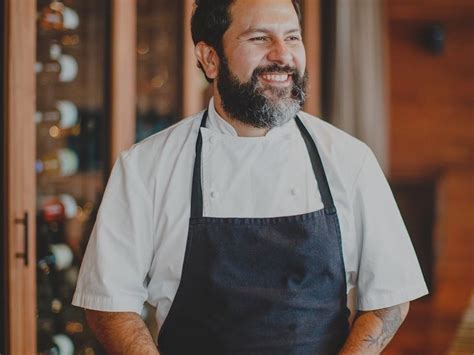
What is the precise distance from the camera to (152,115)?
3492 millimetres

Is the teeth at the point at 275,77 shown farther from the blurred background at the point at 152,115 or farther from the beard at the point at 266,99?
the blurred background at the point at 152,115

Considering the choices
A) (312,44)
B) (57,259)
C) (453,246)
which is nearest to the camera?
(57,259)

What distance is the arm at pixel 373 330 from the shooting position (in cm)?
179

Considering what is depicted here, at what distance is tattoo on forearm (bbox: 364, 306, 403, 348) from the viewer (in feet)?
5.94

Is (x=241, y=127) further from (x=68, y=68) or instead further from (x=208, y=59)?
(x=68, y=68)

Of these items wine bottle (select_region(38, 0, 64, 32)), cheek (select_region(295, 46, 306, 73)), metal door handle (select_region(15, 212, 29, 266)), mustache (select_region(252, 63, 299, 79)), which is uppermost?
wine bottle (select_region(38, 0, 64, 32))

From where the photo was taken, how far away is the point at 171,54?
3455 millimetres

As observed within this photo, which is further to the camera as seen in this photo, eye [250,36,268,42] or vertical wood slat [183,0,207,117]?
vertical wood slat [183,0,207,117]

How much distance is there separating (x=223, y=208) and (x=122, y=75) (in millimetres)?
1329

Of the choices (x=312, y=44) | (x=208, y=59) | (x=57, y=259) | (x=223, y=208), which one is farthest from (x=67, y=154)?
(x=312, y=44)

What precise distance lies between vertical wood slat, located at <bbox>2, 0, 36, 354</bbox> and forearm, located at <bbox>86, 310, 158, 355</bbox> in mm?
733

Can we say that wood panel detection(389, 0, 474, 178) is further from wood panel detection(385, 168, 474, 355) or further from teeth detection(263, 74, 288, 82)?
teeth detection(263, 74, 288, 82)

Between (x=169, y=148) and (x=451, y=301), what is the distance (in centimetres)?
429

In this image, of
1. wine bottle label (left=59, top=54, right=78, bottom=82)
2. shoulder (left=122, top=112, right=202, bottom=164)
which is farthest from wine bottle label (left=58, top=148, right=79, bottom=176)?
shoulder (left=122, top=112, right=202, bottom=164)
